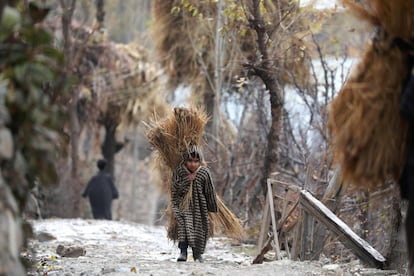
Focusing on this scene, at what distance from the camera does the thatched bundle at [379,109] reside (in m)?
4.38

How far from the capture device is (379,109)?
437cm

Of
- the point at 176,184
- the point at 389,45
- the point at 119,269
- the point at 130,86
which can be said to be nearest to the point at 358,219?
the point at 176,184

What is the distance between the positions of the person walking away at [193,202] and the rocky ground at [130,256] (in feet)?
1.05

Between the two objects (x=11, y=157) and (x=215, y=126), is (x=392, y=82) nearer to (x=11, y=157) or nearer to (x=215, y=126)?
(x=11, y=157)

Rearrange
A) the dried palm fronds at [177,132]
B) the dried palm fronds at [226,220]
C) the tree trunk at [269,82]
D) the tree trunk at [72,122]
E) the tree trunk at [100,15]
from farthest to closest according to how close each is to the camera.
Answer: the tree trunk at [100,15], the tree trunk at [72,122], the tree trunk at [269,82], the dried palm fronds at [226,220], the dried palm fronds at [177,132]

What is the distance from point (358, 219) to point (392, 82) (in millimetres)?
6047

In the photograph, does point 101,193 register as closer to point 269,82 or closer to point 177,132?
point 269,82

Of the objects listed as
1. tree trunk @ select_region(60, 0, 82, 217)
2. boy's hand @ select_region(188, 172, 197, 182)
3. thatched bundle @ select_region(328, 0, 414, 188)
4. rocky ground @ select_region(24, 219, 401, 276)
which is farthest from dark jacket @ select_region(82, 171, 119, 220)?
thatched bundle @ select_region(328, 0, 414, 188)

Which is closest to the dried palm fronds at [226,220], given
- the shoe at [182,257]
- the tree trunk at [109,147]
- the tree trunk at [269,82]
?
the shoe at [182,257]

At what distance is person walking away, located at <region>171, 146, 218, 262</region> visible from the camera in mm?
8008

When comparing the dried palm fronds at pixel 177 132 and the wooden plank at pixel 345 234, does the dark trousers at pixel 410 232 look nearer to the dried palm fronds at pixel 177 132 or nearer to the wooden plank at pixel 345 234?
the wooden plank at pixel 345 234

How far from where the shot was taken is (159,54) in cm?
1530

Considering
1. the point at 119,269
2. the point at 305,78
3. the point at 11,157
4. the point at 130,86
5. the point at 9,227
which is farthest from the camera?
the point at 130,86

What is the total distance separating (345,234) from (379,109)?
2671mm
